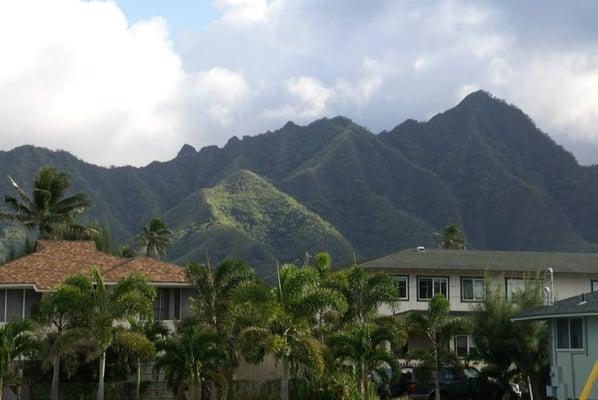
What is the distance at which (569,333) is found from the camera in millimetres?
34594

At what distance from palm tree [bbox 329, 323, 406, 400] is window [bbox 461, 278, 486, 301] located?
18.8 m

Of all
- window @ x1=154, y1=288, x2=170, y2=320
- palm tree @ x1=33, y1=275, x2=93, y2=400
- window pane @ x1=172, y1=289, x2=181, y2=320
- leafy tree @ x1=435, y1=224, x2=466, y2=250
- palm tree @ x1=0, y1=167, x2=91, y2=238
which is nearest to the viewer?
palm tree @ x1=33, y1=275, x2=93, y2=400

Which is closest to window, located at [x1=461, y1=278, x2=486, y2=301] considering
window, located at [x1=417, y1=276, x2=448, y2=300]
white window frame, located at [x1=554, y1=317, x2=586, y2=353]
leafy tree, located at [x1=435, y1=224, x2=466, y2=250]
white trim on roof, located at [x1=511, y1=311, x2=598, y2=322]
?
window, located at [x1=417, y1=276, x2=448, y2=300]

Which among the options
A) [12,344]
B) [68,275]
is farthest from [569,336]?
[68,275]

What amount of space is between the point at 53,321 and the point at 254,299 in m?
7.98

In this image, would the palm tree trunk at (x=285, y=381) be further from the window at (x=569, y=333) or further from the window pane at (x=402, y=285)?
the window pane at (x=402, y=285)

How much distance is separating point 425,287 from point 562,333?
21391 millimetres

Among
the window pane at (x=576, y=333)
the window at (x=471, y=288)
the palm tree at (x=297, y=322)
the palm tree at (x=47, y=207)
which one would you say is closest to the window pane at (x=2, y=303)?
the palm tree at (x=297, y=322)

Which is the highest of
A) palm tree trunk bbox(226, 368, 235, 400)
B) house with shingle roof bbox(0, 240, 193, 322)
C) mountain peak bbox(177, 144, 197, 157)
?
mountain peak bbox(177, 144, 197, 157)

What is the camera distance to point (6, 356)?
115 ft

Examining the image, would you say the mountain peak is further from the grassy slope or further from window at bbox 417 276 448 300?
window at bbox 417 276 448 300

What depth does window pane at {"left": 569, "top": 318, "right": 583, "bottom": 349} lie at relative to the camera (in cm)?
3406

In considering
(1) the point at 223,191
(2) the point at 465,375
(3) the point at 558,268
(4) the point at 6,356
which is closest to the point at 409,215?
(1) the point at 223,191

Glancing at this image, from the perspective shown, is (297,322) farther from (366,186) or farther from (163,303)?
(366,186)
